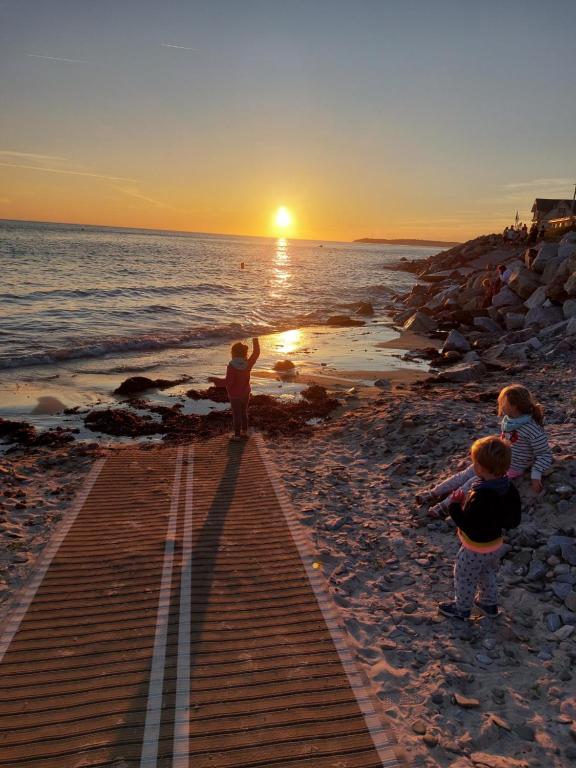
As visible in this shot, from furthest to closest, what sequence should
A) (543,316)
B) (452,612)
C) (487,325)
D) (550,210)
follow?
(550,210) < (487,325) < (543,316) < (452,612)

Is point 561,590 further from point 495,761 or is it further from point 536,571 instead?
point 495,761

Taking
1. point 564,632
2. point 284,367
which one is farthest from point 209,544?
point 284,367

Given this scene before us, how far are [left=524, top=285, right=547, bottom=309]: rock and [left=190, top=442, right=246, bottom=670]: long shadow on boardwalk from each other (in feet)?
60.9

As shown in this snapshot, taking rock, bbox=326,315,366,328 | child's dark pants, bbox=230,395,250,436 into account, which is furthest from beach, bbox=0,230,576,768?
rock, bbox=326,315,366,328

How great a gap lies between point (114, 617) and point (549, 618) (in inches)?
190

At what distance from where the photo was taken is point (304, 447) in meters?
11.4

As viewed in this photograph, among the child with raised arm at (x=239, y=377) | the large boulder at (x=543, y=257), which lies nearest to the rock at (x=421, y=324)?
the large boulder at (x=543, y=257)

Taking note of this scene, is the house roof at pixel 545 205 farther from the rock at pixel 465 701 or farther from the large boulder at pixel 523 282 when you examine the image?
the rock at pixel 465 701

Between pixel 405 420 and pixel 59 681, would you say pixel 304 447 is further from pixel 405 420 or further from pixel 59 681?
pixel 59 681

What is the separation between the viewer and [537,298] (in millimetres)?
23484

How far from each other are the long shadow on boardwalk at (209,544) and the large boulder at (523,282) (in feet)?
69.0

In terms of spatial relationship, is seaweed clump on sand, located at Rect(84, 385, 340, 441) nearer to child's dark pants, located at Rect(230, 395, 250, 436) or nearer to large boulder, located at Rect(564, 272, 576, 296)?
child's dark pants, located at Rect(230, 395, 250, 436)

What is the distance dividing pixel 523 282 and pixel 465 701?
995 inches

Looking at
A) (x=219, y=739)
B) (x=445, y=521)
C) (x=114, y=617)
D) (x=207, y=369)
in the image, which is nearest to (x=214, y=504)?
(x=114, y=617)
